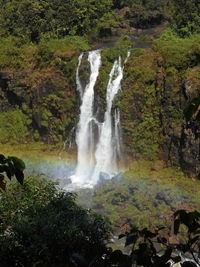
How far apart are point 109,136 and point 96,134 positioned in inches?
25.0

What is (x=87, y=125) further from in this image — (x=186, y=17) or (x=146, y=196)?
(x=186, y=17)

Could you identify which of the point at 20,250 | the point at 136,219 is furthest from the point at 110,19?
the point at 20,250

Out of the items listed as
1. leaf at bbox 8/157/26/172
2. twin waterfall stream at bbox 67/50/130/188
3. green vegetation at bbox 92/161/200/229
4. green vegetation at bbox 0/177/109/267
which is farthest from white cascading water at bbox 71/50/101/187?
leaf at bbox 8/157/26/172

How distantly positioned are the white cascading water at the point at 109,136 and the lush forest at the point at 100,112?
0.28m

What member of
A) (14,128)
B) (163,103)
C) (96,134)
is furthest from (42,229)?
(14,128)

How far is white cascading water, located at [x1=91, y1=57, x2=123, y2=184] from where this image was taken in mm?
15766

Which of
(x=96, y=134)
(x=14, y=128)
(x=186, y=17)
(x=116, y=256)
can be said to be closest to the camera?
(x=116, y=256)

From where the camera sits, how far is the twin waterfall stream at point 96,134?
15734 millimetres

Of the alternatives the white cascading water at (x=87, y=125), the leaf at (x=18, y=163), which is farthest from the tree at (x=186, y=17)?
the leaf at (x=18, y=163)

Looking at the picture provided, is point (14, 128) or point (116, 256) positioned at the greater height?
point (116, 256)

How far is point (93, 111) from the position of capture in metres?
16.2

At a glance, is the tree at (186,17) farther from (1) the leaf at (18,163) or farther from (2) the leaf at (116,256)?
(2) the leaf at (116,256)

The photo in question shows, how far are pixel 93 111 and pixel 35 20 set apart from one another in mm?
8749

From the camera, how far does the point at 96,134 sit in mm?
16078
